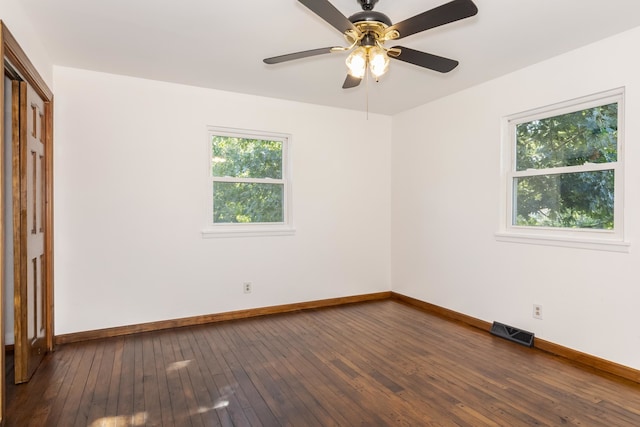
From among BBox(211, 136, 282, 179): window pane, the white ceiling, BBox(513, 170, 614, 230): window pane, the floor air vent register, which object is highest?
the white ceiling

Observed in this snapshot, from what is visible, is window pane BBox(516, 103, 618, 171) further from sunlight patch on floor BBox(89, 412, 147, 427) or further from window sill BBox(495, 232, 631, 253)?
sunlight patch on floor BBox(89, 412, 147, 427)

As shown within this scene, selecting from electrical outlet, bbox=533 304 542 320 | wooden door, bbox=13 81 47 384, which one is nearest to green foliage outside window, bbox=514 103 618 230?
electrical outlet, bbox=533 304 542 320

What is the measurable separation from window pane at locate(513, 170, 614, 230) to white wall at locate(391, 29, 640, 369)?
0.61ft

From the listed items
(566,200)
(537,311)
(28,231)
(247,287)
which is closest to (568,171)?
(566,200)

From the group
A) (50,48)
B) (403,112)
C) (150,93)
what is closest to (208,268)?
(150,93)

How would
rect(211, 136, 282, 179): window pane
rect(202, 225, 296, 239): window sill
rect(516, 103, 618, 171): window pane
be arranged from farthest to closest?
rect(211, 136, 282, 179): window pane
rect(202, 225, 296, 239): window sill
rect(516, 103, 618, 171): window pane

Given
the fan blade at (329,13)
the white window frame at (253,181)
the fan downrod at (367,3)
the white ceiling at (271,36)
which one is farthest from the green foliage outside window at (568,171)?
the white window frame at (253,181)

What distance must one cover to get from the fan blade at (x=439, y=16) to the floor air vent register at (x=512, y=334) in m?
2.75

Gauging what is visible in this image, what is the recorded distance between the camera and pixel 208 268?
12.5 ft

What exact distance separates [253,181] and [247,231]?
580 millimetres

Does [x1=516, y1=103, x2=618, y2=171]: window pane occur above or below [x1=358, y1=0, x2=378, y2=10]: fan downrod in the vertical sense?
below

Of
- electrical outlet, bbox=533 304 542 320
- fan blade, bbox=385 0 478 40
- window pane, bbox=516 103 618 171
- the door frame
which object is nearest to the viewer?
fan blade, bbox=385 0 478 40

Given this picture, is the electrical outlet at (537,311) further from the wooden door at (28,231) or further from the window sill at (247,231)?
the wooden door at (28,231)

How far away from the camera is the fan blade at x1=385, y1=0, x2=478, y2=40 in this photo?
1582 mm
